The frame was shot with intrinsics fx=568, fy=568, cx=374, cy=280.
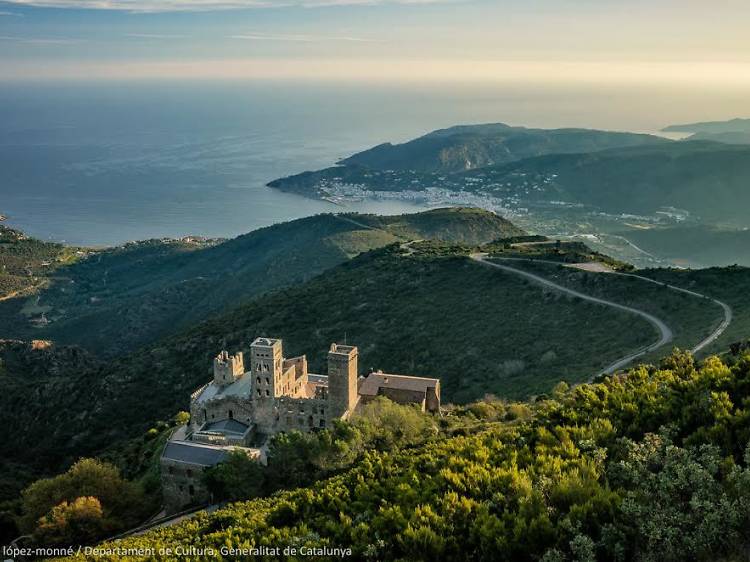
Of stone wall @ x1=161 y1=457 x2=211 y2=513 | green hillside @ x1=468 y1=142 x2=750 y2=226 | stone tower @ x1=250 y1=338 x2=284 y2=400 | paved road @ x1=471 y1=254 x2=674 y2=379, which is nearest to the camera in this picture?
stone wall @ x1=161 y1=457 x2=211 y2=513

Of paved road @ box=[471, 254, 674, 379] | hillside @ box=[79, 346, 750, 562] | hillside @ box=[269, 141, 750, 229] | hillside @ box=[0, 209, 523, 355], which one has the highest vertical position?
A: hillside @ box=[269, 141, 750, 229]

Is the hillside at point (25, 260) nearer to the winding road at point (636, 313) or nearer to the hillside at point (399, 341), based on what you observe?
the hillside at point (399, 341)

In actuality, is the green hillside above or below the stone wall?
above

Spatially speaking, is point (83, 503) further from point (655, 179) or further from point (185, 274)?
point (655, 179)

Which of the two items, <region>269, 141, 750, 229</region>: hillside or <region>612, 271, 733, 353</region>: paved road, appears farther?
<region>269, 141, 750, 229</region>: hillside

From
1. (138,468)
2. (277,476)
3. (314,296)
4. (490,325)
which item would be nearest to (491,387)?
(490,325)

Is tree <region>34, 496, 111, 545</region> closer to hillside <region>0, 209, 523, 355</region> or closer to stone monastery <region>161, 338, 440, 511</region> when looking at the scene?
stone monastery <region>161, 338, 440, 511</region>

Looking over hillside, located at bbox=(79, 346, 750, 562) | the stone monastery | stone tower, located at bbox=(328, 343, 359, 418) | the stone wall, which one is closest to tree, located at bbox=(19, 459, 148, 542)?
the stone wall
